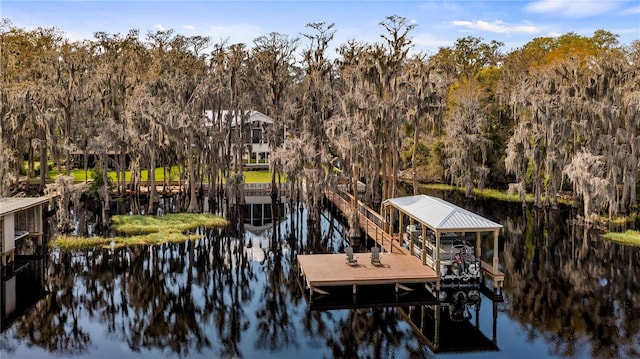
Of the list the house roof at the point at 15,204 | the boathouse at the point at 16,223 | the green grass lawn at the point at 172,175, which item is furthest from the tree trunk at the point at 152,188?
the green grass lawn at the point at 172,175

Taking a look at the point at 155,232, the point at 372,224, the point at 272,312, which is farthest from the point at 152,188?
the point at 272,312

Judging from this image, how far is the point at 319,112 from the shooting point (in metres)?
35.1

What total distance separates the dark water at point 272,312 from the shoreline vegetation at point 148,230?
1.20 meters

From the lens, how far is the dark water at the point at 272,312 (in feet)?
49.2

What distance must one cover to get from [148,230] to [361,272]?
1387 centimetres

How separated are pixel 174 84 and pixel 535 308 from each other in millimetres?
Answer: 26445

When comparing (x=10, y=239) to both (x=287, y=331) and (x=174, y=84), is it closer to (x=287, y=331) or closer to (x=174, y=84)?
(x=287, y=331)

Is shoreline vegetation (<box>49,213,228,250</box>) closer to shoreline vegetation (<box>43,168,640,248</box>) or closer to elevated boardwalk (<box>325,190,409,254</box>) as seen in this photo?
shoreline vegetation (<box>43,168,640,248</box>)

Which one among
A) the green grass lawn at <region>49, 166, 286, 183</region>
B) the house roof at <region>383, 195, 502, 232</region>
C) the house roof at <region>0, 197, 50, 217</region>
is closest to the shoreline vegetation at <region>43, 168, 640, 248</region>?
the house roof at <region>0, 197, 50, 217</region>

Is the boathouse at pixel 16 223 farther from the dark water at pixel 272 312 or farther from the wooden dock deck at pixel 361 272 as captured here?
the wooden dock deck at pixel 361 272

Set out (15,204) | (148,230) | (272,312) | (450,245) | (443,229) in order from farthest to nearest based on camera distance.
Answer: (148,230) < (15,204) < (450,245) < (443,229) < (272,312)

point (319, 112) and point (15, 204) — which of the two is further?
point (319, 112)

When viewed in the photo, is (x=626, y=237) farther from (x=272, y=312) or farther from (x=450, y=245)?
(x=272, y=312)

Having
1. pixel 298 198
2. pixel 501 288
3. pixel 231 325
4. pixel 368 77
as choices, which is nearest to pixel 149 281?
pixel 231 325
